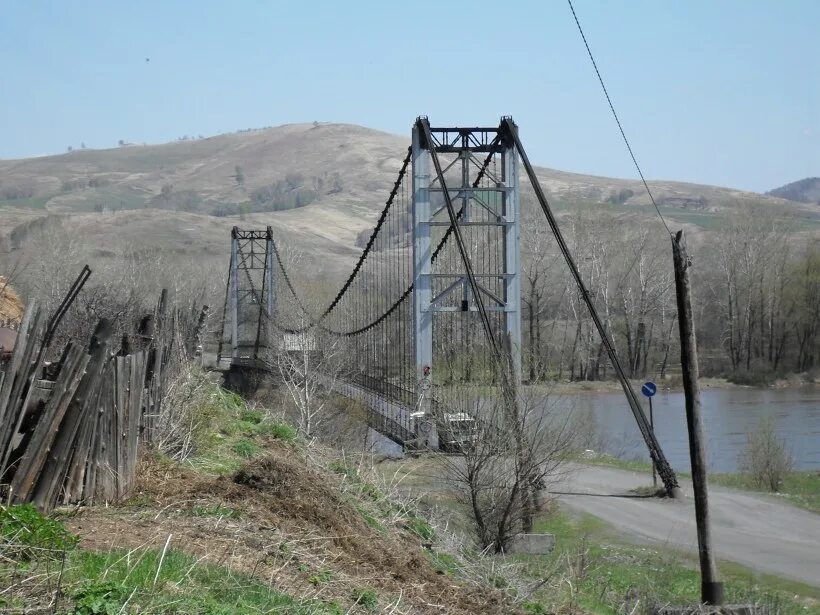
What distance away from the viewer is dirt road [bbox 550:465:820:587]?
17.9 meters

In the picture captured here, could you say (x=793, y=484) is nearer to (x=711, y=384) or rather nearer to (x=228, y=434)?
(x=228, y=434)

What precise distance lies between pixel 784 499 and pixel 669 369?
33274mm

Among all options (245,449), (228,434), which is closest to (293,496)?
(245,449)

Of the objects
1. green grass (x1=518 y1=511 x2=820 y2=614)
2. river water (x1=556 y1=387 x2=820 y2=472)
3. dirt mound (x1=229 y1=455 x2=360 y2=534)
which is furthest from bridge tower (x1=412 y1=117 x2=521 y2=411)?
dirt mound (x1=229 y1=455 x2=360 y2=534)

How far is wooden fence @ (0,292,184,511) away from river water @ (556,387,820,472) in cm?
1844

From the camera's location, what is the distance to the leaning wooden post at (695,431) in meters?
12.4

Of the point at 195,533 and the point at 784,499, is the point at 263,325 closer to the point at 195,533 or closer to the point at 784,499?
the point at 784,499

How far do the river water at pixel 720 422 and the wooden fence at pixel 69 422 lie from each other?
1844 cm

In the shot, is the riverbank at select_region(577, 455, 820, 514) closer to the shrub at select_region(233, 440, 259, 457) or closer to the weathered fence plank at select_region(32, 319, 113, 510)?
the shrub at select_region(233, 440, 259, 457)

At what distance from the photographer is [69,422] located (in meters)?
6.52

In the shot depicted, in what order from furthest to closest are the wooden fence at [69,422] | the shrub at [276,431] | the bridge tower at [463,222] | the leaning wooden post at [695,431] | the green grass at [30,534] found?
the bridge tower at [463,222] → the shrub at [276,431] → the leaning wooden post at [695,431] → the wooden fence at [69,422] → the green grass at [30,534]

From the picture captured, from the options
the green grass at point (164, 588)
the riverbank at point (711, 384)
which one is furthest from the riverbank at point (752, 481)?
the green grass at point (164, 588)

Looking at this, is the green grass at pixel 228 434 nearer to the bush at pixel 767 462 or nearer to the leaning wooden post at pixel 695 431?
the leaning wooden post at pixel 695 431

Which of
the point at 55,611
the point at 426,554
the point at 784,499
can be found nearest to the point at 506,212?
the point at 784,499
